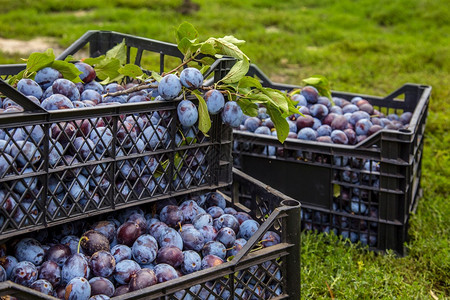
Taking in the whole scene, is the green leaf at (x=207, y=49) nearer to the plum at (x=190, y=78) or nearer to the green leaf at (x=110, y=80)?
the plum at (x=190, y=78)

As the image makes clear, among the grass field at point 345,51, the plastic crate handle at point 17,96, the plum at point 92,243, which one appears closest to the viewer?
the plastic crate handle at point 17,96

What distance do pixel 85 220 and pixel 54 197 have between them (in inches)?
10.5

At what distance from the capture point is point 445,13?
7.30 meters

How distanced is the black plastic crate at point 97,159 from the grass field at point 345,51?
696mm

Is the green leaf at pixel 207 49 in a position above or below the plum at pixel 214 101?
above

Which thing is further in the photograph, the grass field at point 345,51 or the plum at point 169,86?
the grass field at point 345,51

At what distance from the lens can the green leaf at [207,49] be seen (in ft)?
5.35

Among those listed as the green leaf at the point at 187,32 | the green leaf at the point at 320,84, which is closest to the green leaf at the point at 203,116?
the green leaf at the point at 187,32

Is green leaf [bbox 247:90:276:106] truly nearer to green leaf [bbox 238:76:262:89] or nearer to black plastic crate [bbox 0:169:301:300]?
green leaf [bbox 238:76:262:89]

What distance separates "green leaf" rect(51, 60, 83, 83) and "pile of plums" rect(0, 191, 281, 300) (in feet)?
Result: 1.31

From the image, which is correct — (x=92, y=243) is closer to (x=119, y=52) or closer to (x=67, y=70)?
(x=67, y=70)

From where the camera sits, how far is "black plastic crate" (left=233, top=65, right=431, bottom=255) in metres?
2.22

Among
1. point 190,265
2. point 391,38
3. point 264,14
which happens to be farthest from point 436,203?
point 264,14

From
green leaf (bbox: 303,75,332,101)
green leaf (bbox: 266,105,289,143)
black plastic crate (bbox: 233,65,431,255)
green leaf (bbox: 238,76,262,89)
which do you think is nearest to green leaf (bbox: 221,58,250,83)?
green leaf (bbox: 238,76,262,89)
